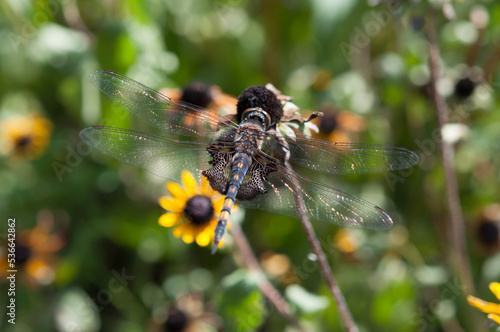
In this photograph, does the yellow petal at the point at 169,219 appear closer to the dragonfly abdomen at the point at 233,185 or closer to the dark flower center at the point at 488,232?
the dragonfly abdomen at the point at 233,185

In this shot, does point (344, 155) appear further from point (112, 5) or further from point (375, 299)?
point (112, 5)

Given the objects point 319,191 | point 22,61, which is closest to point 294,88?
point 319,191

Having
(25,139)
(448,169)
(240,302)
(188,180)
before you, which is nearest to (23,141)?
(25,139)

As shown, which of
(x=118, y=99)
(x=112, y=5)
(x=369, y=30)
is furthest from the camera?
(x=112, y=5)

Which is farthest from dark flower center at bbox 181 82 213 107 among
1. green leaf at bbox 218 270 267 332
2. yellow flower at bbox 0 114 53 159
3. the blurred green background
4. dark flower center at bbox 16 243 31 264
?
dark flower center at bbox 16 243 31 264

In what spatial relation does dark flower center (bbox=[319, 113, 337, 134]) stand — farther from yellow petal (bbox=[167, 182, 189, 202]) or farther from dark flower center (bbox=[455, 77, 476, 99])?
yellow petal (bbox=[167, 182, 189, 202])

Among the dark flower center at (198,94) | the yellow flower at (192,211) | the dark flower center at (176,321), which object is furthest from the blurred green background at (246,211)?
the yellow flower at (192,211)
